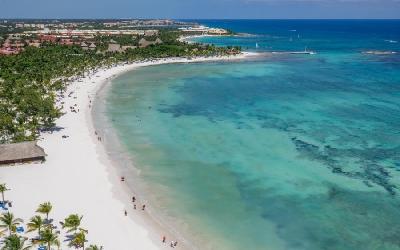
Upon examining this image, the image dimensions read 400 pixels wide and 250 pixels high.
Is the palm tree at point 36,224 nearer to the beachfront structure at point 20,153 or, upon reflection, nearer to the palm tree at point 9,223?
the palm tree at point 9,223

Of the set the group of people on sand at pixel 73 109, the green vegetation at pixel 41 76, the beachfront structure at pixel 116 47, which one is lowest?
the group of people on sand at pixel 73 109

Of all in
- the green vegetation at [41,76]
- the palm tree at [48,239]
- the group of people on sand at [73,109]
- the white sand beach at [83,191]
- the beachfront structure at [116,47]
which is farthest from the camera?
the beachfront structure at [116,47]

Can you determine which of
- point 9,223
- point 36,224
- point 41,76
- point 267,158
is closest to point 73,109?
point 41,76

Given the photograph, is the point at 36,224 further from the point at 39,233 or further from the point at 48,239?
the point at 48,239

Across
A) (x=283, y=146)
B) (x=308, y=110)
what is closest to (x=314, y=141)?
(x=283, y=146)

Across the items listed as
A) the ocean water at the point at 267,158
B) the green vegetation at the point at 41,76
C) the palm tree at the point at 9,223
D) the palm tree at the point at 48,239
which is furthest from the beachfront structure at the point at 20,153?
the palm tree at the point at 48,239

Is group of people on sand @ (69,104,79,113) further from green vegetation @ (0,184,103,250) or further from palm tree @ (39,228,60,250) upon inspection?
palm tree @ (39,228,60,250)
